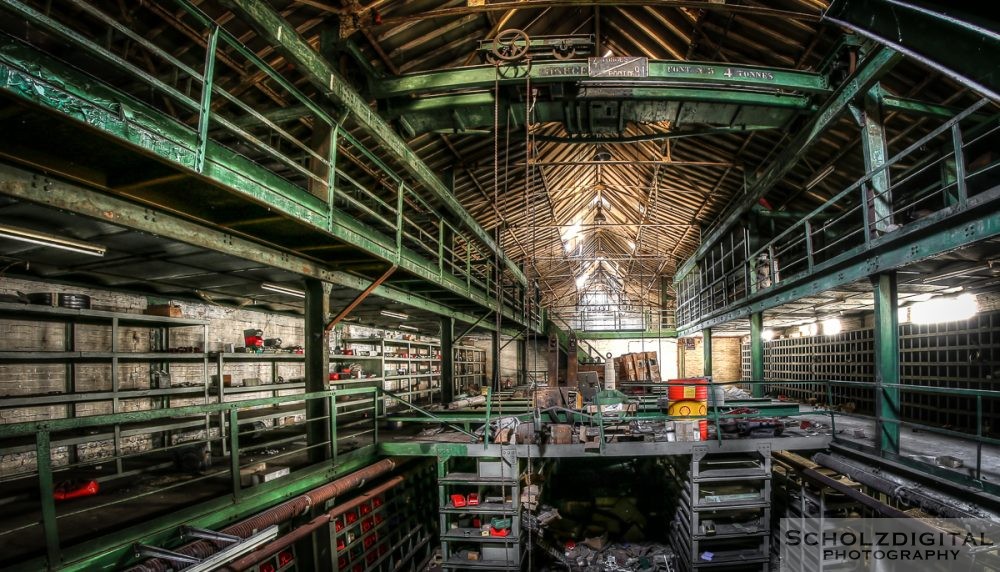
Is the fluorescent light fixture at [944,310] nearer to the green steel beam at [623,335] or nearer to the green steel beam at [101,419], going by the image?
the green steel beam at [101,419]

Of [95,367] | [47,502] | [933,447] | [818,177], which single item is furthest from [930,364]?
[95,367]

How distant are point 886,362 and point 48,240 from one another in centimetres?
1012

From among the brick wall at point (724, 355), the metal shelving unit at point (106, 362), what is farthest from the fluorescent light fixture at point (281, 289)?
the brick wall at point (724, 355)

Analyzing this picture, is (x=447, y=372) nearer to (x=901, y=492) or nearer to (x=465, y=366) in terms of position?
(x=465, y=366)

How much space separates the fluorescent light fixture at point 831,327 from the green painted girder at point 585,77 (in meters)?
9.99

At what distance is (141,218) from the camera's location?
3.74 metres

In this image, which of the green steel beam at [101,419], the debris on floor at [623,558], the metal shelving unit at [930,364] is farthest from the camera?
the metal shelving unit at [930,364]

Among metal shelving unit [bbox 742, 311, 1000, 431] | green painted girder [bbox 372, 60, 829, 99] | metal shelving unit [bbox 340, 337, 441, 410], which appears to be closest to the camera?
green painted girder [bbox 372, 60, 829, 99]

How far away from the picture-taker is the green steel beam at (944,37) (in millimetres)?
1107

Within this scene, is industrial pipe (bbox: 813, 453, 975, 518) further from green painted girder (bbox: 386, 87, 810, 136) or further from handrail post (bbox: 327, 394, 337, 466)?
handrail post (bbox: 327, 394, 337, 466)

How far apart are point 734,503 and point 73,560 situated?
26.3 ft

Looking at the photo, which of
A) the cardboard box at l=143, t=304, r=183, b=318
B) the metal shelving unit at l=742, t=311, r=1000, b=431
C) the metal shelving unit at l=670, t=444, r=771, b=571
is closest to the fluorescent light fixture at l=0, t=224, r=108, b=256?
the cardboard box at l=143, t=304, r=183, b=318

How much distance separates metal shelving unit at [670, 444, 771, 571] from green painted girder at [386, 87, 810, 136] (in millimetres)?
5692

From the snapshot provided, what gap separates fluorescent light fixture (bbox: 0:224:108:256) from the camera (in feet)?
13.1
